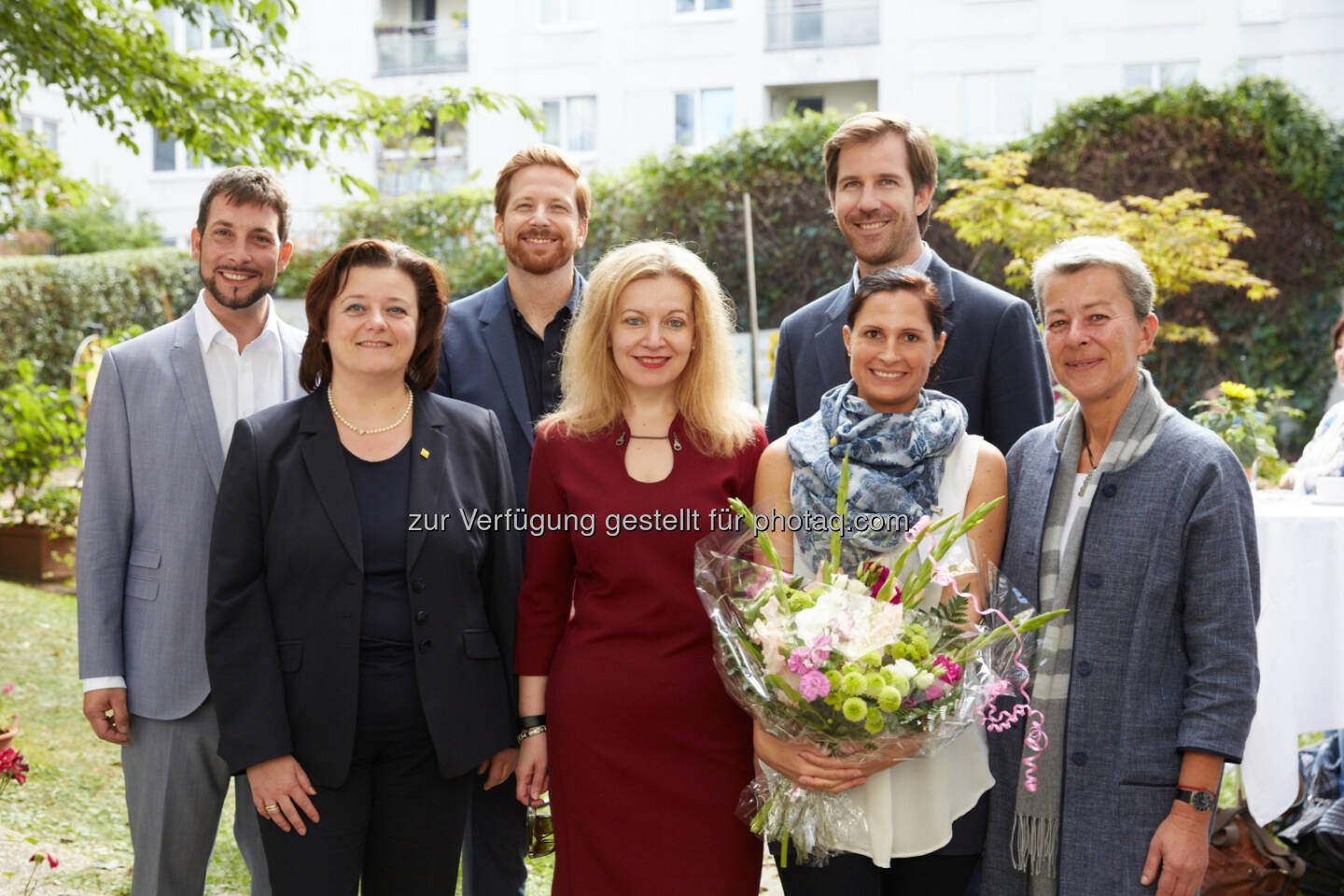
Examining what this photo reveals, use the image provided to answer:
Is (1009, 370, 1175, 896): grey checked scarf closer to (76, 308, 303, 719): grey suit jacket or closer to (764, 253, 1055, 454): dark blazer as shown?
(764, 253, 1055, 454): dark blazer

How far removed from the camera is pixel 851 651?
6.77 feet

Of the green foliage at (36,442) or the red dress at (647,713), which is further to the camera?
the green foliage at (36,442)

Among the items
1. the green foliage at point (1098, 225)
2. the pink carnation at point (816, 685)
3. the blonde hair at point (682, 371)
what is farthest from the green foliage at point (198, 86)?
the green foliage at point (1098, 225)

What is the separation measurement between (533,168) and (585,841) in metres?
2.03

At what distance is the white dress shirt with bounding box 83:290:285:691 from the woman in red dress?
2.88ft

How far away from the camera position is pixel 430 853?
2611 mm

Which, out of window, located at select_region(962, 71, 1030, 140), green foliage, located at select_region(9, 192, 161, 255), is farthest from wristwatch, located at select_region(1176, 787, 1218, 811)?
green foliage, located at select_region(9, 192, 161, 255)

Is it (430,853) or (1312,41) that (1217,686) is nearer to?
(430,853)

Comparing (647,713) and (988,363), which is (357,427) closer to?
(647,713)

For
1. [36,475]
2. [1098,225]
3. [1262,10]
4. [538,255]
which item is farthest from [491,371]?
[1262,10]

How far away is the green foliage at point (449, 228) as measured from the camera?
15.8m

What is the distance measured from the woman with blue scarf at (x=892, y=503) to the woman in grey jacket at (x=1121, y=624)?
0.11 m

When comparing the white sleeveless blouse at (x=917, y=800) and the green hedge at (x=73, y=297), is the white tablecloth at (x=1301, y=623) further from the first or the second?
the green hedge at (x=73, y=297)

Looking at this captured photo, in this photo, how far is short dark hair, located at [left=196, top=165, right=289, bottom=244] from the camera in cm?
305
